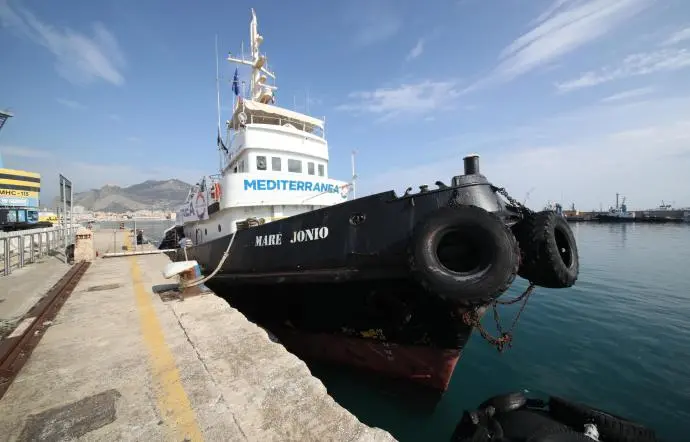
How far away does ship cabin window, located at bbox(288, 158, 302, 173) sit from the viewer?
954 cm

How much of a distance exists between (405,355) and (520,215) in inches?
116

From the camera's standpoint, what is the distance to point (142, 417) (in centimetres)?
223

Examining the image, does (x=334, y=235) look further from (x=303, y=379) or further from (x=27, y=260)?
(x=27, y=260)

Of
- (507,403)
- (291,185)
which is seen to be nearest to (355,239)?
(507,403)

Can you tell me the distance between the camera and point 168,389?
258cm

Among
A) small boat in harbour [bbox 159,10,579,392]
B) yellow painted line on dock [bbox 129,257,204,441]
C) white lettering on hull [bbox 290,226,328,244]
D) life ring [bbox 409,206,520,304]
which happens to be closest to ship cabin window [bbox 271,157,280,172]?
small boat in harbour [bbox 159,10,579,392]

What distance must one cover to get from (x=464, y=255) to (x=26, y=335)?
5.87 m

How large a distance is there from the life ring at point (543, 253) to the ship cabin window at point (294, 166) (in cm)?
681

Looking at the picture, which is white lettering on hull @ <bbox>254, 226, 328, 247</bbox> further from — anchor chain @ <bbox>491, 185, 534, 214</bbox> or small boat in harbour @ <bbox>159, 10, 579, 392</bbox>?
anchor chain @ <bbox>491, 185, 534, 214</bbox>

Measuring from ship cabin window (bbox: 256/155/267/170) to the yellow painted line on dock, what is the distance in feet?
18.5

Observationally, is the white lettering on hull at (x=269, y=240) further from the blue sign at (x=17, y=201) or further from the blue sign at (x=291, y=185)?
the blue sign at (x=17, y=201)

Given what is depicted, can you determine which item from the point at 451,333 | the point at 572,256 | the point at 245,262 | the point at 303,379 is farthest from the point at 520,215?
the point at 245,262

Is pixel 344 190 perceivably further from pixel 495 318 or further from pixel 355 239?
pixel 495 318

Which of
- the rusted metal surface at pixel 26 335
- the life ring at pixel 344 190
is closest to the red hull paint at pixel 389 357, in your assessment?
the rusted metal surface at pixel 26 335
